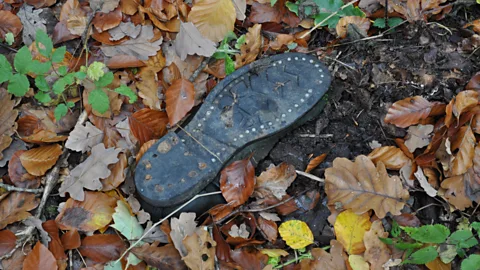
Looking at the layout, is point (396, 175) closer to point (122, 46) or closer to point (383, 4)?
point (383, 4)

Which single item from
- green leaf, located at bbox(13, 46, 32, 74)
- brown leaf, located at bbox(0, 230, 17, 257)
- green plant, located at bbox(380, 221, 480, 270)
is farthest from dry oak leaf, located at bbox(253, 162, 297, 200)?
green leaf, located at bbox(13, 46, 32, 74)

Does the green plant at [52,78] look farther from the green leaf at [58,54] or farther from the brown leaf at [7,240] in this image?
A: the brown leaf at [7,240]

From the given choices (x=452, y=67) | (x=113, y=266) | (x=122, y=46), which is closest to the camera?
(x=113, y=266)

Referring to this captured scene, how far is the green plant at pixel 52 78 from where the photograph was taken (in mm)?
1896

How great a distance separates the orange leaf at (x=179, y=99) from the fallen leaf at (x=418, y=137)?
836mm

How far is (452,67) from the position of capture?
6.57ft

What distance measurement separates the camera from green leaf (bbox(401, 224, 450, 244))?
156 centimetres

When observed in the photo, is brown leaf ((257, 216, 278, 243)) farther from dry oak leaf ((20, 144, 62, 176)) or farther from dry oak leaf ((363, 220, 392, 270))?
dry oak leaf ((20, 144, 62, 176))

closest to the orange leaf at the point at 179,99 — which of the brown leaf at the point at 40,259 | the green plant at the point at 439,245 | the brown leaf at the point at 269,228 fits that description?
the brown leaf at the point at 269,228

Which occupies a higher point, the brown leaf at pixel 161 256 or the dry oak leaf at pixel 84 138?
the dry oak leaf at pixel 84 138

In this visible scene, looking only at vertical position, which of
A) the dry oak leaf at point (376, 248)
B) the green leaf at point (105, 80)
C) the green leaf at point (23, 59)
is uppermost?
the green leaf at point (23, 59)

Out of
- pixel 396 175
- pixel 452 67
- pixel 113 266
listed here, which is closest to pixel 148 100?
pixel 113 266

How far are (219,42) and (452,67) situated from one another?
37.4 inches

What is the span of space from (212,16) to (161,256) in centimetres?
102
